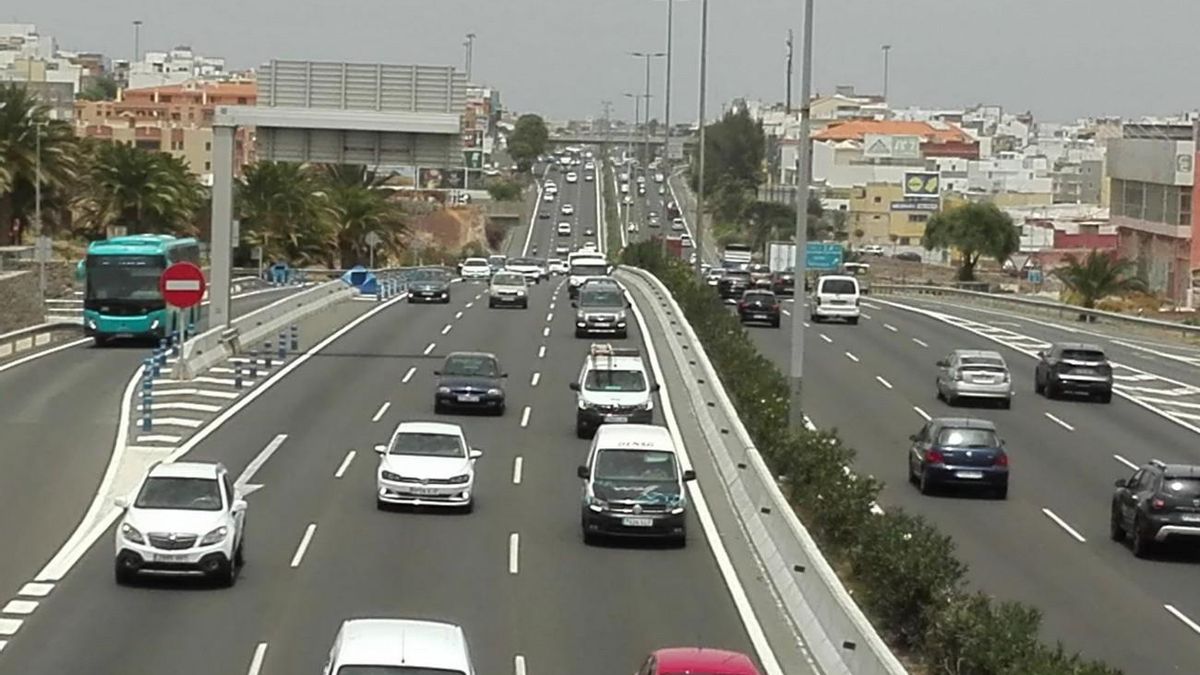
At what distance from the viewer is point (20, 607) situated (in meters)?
22.1

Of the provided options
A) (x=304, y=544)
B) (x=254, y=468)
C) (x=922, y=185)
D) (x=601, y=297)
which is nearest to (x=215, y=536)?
(x=304, y=544)

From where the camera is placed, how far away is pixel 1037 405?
47469mm

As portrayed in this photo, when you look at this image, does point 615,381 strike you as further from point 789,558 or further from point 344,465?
point 789,558

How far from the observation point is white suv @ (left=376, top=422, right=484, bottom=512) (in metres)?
29.5

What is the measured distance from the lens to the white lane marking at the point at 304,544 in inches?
1008

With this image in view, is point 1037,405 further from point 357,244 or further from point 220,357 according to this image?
point 357,244

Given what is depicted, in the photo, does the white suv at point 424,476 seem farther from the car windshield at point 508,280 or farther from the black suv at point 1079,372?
the car windshield at point 508,280

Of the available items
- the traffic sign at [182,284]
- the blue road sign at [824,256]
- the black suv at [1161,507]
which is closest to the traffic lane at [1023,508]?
the black suv at [1161,507]

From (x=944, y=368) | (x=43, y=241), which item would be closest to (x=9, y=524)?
(x=944, y=368)

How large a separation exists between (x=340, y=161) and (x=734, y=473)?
89.3 ft

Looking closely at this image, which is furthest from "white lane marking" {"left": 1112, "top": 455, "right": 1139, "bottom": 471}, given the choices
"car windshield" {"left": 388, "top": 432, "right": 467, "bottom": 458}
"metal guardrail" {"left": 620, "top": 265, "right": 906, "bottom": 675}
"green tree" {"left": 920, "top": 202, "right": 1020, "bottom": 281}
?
"green tree" {"left": 920, "top": 202, "right": 1020, "bottom": 281}

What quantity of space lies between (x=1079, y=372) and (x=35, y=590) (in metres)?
30.5

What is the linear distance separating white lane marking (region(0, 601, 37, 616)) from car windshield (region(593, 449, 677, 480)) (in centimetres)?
854

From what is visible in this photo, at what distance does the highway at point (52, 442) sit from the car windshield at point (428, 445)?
4.56 meters
